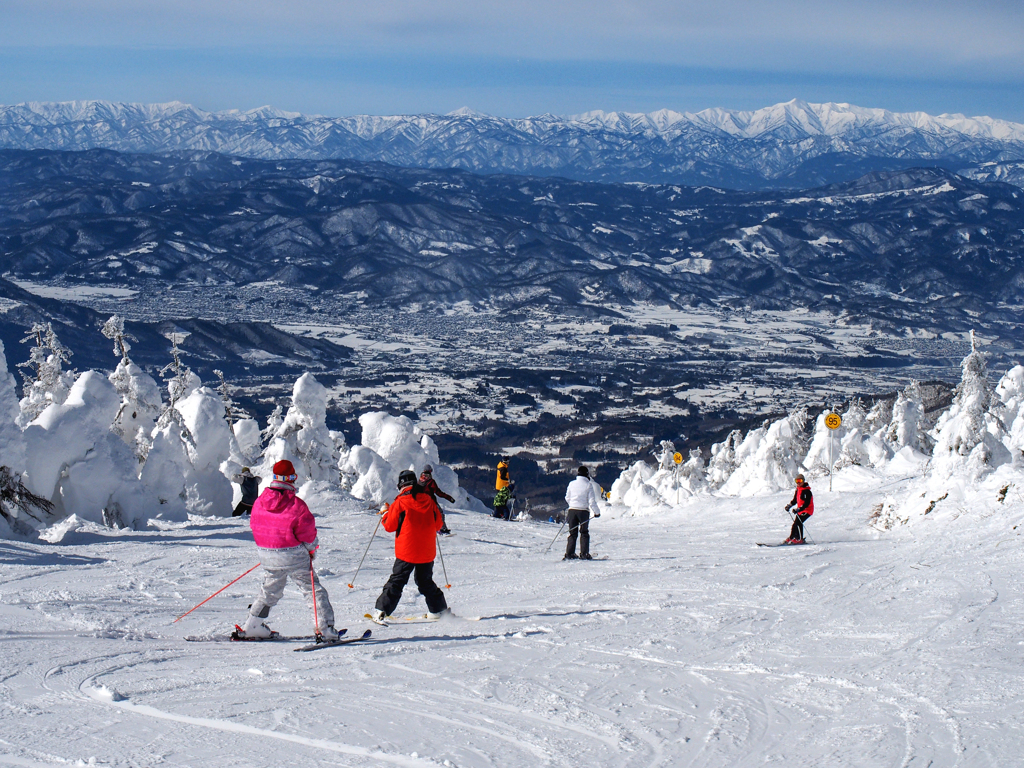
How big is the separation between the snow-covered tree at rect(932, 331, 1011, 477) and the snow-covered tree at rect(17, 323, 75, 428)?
1923 centimetres

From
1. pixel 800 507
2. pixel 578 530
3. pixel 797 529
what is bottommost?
pixel 797 529

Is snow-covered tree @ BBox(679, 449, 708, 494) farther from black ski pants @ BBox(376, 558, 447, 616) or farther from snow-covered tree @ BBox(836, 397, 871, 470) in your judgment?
black ski pants @ BBox(376, 558, 447, 616)

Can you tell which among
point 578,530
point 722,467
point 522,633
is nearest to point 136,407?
point 578,530

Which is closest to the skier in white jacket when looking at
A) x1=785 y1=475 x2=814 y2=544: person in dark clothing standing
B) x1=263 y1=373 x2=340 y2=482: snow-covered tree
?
x1=785 y1=475 x2=814 y2=544: person in dark clothing standing

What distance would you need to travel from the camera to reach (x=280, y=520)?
702 cm

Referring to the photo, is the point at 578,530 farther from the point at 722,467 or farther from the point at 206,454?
the point at 722,467

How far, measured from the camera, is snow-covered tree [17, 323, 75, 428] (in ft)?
72.4

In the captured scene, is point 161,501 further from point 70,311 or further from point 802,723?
point 70,311

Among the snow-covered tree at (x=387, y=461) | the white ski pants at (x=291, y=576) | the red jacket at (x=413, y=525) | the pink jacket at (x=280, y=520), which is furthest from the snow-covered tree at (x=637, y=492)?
the pink jacket at (x=280, y=520)

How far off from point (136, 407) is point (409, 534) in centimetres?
1635

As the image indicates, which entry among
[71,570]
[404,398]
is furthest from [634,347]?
[71,570]

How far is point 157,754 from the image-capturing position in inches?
176

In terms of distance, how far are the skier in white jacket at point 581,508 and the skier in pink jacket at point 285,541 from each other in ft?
18.7

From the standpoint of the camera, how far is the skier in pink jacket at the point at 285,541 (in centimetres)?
701
